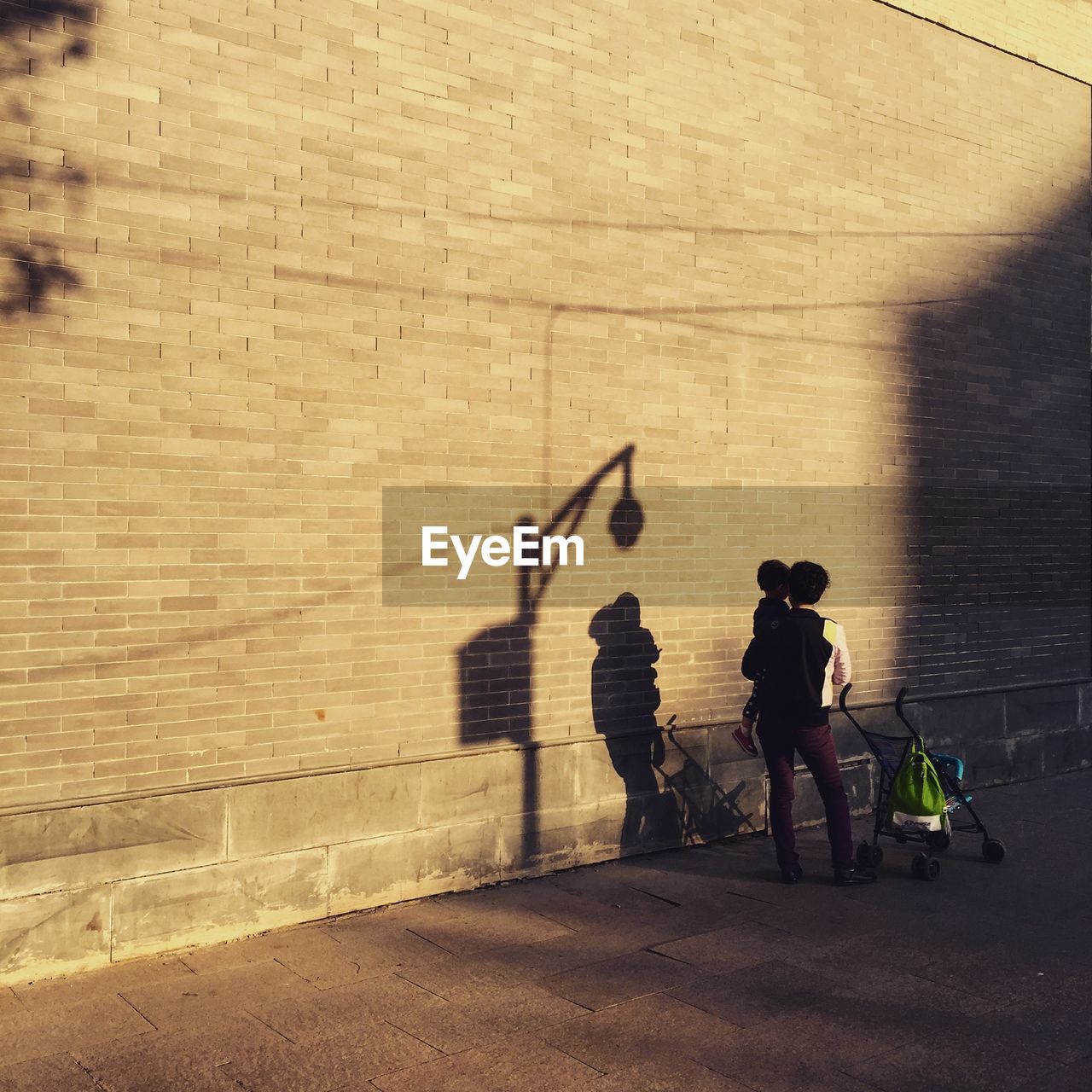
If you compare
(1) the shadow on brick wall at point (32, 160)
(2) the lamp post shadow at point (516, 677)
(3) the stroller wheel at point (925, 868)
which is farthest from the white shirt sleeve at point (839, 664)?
(1) the shadow on brick wall at point (32, 160)

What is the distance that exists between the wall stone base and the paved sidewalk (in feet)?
0.53

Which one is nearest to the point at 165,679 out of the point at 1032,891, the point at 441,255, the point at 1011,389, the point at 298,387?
the point at 298,387

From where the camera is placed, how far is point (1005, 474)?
10.4 metres

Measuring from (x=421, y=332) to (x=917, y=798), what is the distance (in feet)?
13.9

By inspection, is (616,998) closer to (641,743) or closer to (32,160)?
(641,743)

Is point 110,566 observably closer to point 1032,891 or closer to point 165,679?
point 165,679

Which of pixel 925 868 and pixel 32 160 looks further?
pixel 925 868

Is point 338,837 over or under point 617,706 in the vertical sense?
under

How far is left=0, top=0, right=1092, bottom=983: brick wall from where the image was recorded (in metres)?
5.89

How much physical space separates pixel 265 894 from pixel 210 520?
6.65 ft

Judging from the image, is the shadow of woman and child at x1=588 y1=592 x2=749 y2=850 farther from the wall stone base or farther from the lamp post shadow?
the lamp post shadow

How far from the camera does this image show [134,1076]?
15.1 ft

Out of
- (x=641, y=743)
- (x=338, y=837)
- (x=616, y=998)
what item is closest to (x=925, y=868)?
(x=641, y=743)

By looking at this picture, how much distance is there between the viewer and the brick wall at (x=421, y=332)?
5.89 m
